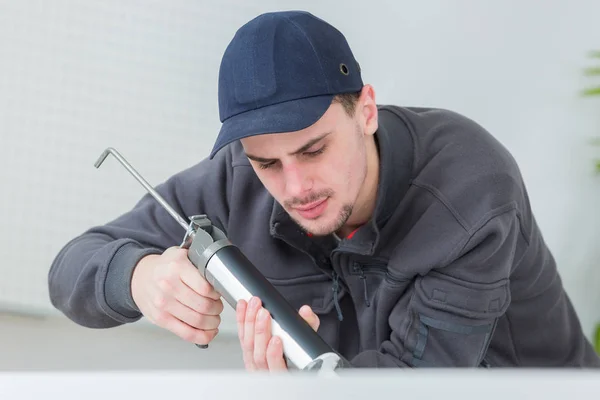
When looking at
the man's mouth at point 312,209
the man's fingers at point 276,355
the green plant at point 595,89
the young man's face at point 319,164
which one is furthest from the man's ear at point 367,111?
the green plant at point 595,89

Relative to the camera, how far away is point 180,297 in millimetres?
767

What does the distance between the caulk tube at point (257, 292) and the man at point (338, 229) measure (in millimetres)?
17

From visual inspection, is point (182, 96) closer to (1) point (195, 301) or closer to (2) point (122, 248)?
(2) point (122, 248)

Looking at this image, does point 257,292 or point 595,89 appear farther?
point 595,89

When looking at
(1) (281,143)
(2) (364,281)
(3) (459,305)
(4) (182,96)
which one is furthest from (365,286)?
(4) (182,96)

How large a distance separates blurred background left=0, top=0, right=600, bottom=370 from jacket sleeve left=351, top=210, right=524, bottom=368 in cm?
64

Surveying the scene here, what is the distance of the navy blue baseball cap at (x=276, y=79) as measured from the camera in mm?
776

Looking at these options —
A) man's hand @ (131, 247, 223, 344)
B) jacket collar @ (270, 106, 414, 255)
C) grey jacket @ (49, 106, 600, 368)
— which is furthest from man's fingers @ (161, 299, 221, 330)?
jacket collar @ (270, 106, 414, 255)

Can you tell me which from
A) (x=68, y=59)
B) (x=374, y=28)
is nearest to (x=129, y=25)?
(x=68, y=59)

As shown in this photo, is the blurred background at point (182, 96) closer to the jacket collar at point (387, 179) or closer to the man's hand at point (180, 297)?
the jacket collar at point (387, 179)

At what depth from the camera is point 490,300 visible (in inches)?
33.7

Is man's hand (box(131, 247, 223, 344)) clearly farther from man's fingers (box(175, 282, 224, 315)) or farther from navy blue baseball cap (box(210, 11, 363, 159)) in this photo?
navy blue baseball cap (box(210, 11, 363, 159))

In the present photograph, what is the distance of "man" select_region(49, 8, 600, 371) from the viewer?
2.59 ft

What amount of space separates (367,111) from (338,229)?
6.1 inches
